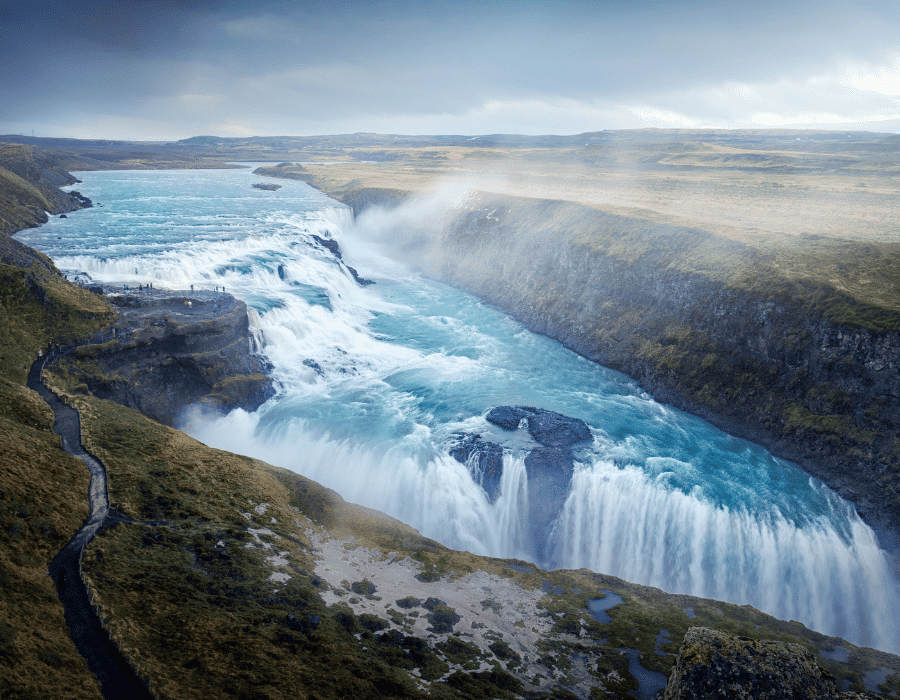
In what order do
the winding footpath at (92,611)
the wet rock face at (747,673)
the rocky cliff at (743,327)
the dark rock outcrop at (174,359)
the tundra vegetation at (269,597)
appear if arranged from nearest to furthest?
1. the winding footpath at (92,611)
2. the tundra vegetation at (269,597)
3. the wet rock face at (747,673)
4. the dark rock outcrop at (174,359)
5. the rocky cliff at (743,327)

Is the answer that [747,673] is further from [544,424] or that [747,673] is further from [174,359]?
[174,359]

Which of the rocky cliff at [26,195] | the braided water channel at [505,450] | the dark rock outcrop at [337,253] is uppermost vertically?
the rocky cliff at [26,195]

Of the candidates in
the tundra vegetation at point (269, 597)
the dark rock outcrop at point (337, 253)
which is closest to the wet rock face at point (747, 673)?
the tundra vegetation at point (269, 597)

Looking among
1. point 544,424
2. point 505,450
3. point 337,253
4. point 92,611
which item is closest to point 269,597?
point 92,611

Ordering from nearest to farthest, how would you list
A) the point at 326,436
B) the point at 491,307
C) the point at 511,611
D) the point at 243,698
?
the point at 243,698 < the point at 511,611 < the point at 326,436 < the point at 491,307

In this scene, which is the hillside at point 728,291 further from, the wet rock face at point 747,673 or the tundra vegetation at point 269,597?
the wet rock face at point 747,673

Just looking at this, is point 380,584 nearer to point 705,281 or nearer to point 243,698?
point 243,698

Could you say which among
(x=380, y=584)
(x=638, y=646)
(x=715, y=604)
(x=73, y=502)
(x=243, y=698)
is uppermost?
(x=73, y=502)

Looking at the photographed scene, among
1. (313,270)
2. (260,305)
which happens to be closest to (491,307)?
(313,270)
